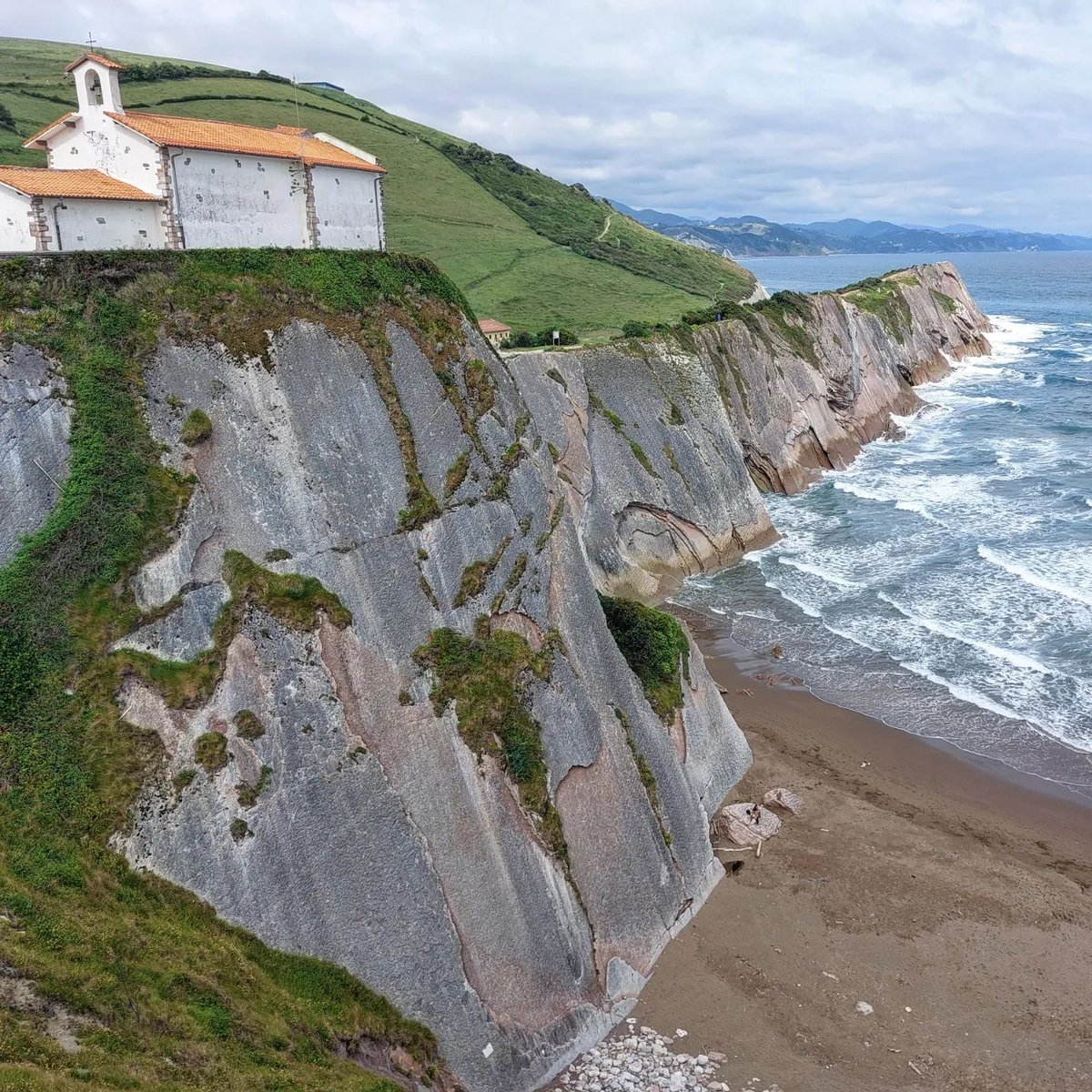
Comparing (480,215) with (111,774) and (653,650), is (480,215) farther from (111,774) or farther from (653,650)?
(111,774)

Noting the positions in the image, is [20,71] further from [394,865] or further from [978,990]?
[978,990]

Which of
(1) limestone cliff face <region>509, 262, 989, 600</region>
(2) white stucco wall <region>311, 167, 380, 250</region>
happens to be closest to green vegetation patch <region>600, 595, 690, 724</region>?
(1) limestone cliff face <region>509, 262, 989, 600</region>

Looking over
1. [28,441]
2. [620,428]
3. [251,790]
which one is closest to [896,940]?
[251,790]

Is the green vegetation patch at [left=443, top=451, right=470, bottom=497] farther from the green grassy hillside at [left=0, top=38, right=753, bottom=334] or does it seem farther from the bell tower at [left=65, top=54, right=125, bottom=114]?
the green grassy hillside at [left=0, top=38, right=753, bottom=334]

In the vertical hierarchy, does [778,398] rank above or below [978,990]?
above

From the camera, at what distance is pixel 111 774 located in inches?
724

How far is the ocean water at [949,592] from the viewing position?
3419 centimetres

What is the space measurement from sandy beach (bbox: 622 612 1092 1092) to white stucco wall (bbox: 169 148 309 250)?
26050 mm

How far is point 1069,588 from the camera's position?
42.9 m

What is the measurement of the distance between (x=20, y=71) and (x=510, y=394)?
122227mm

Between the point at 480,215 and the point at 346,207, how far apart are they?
87834mm

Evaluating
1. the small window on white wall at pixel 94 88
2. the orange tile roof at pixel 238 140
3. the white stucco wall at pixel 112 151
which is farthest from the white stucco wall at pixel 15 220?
the small window on white wall at pixel 94 88

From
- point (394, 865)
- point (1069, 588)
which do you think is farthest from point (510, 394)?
point (1069, 588)

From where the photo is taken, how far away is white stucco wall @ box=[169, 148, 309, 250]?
26.6 m
